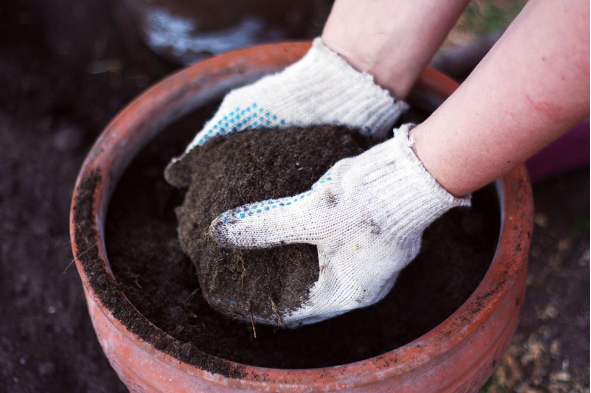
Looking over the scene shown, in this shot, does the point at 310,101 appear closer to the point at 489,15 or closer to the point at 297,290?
the point at 297,290

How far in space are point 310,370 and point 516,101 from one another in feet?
1.69

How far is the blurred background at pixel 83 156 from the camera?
137 cm

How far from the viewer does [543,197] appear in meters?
1.77

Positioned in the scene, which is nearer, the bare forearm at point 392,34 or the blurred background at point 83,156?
the bare forearm at point 392,34

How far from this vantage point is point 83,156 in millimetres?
1755

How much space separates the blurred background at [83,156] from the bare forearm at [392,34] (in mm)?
772

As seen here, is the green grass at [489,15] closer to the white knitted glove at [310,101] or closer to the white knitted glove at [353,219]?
the white knitted glove at [310,101]

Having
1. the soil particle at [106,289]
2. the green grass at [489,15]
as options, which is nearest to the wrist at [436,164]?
the soil particle at [106,289]

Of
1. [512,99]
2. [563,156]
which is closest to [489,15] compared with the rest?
[563,156]

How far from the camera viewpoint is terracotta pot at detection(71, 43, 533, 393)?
0.80 m

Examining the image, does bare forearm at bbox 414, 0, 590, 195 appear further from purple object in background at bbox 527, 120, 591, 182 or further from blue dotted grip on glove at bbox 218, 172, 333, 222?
purple object in background at bbox 527, 120, 591, 182

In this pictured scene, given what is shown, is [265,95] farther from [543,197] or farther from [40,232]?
[543,197]

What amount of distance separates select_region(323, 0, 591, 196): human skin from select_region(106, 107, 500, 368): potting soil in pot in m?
0.25

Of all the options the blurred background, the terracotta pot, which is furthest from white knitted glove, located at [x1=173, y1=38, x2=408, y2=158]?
the blurred background
